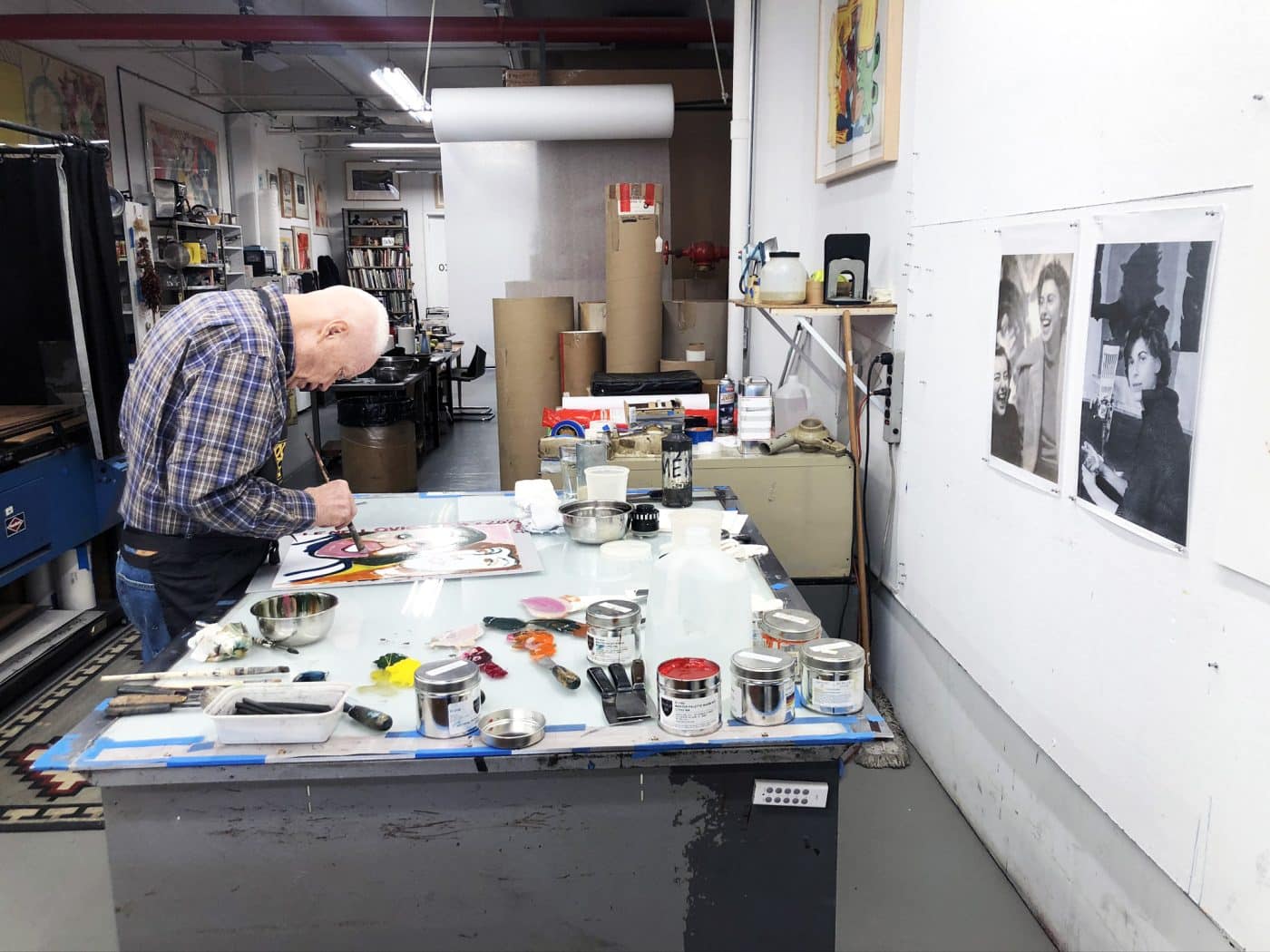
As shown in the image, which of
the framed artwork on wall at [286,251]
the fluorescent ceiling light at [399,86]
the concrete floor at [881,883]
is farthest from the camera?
the framed artwork on wall at [286,251]

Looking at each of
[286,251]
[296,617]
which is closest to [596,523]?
[296,617]

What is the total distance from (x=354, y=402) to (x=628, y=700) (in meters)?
4.63

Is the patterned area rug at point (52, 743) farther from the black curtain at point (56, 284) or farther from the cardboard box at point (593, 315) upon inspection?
the cardboard box at point (593, 315)

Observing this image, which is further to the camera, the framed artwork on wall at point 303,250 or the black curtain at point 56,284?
the framed artwork on wall at point 303,250

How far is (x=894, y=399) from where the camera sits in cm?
313

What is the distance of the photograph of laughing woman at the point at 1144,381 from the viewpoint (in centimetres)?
158

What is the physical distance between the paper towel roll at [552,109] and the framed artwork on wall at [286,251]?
23.1 feet

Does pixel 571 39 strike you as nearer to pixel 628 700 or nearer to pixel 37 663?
pixel 37 663

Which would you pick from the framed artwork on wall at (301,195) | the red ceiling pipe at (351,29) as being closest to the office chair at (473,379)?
the red ceiling pipe at (351,29)

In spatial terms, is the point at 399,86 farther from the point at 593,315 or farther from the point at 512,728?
the point at 512,728

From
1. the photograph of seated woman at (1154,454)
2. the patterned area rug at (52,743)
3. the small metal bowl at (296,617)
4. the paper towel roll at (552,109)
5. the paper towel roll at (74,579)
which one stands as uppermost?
the paper towel roll at (552,109)

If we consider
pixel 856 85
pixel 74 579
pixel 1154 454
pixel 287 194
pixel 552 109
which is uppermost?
pixel 287 194

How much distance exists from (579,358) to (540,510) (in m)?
2.80

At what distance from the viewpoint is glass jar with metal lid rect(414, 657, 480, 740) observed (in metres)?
1.39
